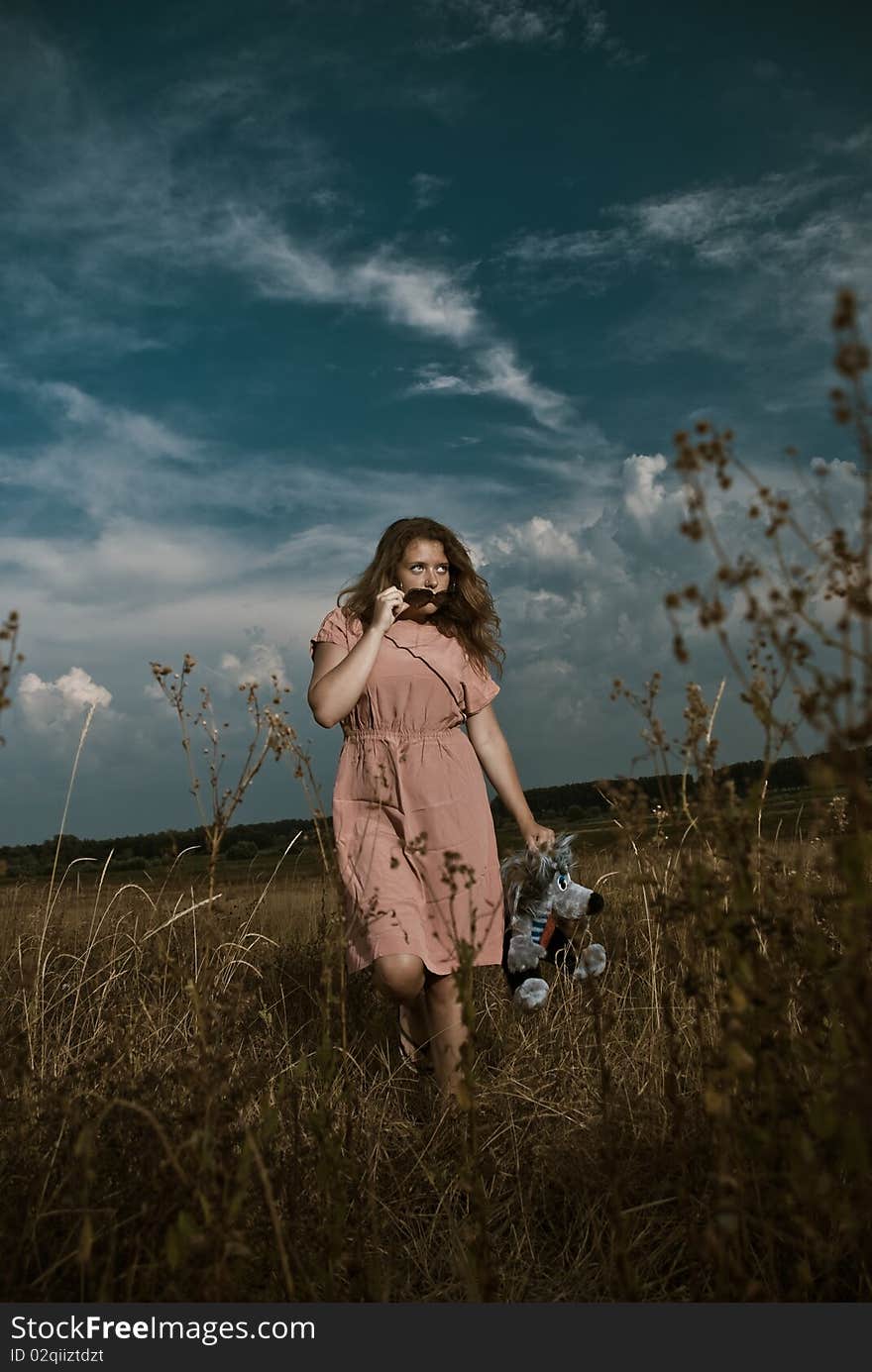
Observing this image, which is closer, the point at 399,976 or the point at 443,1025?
the point at 399,976

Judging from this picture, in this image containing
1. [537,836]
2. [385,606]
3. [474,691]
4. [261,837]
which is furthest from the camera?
[261,837]

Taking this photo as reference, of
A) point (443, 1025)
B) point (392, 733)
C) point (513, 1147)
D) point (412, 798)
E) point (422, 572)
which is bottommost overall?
point (513, 1147)

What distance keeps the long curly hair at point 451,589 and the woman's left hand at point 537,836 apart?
2.67 feet

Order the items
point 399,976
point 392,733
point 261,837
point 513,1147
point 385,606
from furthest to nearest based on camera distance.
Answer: point 261,837
point 392,733
point 385,606
point 399,976
point 513,1147

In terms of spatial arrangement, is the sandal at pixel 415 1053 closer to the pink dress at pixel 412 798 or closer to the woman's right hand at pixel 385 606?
the pink dress at pixel 412 798

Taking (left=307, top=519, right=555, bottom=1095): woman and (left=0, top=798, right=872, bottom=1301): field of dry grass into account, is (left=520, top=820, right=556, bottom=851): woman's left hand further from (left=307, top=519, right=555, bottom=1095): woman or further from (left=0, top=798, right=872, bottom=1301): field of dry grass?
(left=0, top=798, right=872, bottom=1301): field of dry grass

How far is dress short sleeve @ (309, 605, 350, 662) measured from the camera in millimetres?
4301

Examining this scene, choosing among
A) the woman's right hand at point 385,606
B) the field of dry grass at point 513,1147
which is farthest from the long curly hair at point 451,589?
the field of dry grass at point 513,1147

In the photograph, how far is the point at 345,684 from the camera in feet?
12.8

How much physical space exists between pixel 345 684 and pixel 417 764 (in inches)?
18.8

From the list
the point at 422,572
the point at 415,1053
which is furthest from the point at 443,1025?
the point at 422,572

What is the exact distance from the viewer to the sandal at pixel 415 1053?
3891 millimetres

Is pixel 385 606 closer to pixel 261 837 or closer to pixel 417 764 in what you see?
pixel 417 764

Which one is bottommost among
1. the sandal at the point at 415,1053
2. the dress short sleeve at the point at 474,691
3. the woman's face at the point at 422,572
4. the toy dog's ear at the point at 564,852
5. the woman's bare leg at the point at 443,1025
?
the sandal at the point at 415,1053
